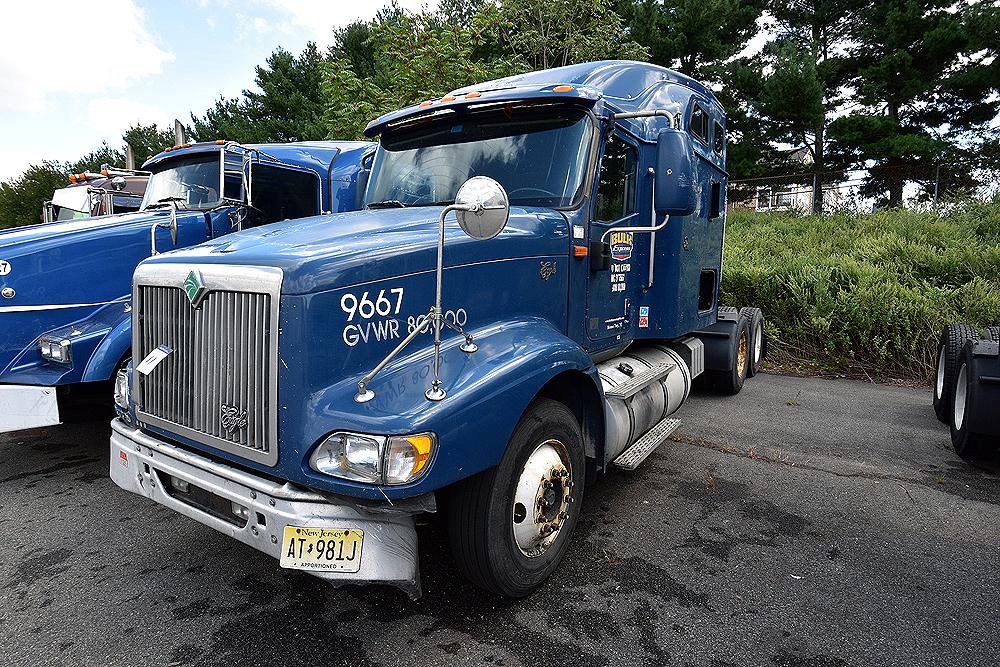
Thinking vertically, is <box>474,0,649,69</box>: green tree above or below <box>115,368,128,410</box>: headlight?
above

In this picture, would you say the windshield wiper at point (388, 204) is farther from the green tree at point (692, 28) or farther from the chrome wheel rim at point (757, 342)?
the green tree at point (692, 28)

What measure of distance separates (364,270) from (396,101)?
1199cm

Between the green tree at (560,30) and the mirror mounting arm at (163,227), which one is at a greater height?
the green tree at (560,30)

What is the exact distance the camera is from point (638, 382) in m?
4.41

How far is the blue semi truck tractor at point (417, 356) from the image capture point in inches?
97.0

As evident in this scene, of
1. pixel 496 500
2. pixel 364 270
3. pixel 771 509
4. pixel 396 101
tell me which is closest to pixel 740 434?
pixel 771 509

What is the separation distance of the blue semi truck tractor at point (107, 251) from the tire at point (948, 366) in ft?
18.5

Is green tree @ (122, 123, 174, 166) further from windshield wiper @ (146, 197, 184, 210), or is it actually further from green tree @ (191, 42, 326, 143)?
windshield wiper @ (146, 197, 184, 210)

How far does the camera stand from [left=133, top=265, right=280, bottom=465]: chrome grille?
2562mm

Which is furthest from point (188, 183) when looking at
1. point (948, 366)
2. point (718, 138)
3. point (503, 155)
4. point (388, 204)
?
point (948, 366)

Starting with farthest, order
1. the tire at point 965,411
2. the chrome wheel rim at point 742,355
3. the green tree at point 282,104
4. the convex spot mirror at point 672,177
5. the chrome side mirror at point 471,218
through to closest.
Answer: the green tree at point 282,104 < the chrome wheel rim at point 742,355 < the tire at point 965,411 < the convex spot mirror at point 672,177 < the chrome side mirror at point 471,218

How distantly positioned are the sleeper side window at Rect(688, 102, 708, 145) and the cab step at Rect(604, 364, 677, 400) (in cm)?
208

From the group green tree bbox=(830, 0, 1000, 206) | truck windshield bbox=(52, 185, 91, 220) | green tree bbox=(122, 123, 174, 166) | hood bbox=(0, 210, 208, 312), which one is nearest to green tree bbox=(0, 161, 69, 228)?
green tree bbox=(122, 123, 174, 166)

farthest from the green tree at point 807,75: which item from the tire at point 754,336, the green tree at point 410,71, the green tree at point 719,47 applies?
the tire at point 754,336
